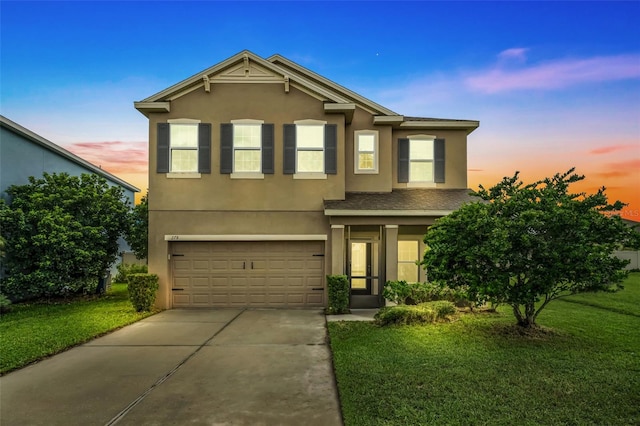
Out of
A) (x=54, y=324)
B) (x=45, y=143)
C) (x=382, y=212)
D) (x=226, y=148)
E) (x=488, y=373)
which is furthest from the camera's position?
(x=45, y=143)

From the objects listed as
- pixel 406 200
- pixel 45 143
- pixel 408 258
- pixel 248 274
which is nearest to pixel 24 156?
pixel 45 143

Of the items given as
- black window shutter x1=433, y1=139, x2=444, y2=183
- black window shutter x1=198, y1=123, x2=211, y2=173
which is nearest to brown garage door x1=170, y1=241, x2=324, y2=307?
black window shutter x1=198, y1=123, x2=211, y2=173

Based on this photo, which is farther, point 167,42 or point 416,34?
point 167,42

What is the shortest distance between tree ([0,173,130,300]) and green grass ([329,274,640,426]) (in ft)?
32.0

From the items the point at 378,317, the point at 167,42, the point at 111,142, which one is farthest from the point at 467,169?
the point at 111,142

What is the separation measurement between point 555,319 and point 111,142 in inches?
888

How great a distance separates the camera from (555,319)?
9.66 meters

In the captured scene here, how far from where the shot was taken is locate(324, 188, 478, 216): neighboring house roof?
11.3 metres

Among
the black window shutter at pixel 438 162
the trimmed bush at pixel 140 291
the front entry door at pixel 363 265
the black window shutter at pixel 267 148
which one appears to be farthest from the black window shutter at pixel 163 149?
the black window shutter at pixel 438 162

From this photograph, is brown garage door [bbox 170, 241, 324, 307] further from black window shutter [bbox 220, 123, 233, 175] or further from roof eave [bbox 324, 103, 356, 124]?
roof eave [bbox 324, 103, 356, 124]

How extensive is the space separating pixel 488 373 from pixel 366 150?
8.79m

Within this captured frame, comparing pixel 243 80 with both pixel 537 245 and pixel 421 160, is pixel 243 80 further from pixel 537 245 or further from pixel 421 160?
pixel 537 245

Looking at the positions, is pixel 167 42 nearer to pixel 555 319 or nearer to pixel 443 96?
pixel 443 96

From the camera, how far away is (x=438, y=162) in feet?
44.3
